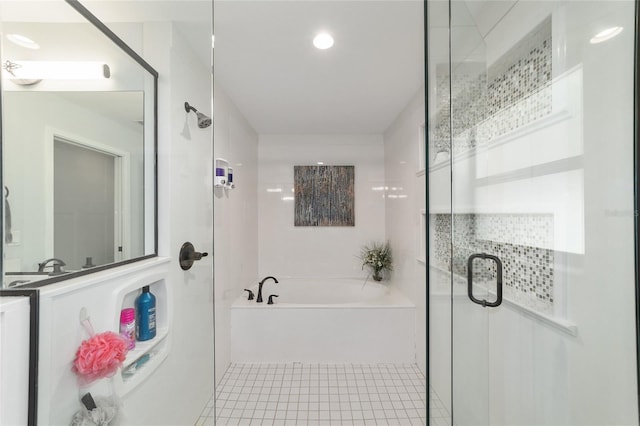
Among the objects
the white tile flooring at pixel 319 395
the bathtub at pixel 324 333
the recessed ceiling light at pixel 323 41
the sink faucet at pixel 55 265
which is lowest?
the white tile flooring at pixel 319 395

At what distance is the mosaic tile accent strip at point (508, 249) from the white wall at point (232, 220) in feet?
5.64

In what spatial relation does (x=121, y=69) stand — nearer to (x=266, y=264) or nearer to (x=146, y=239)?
(x=146, y=239)

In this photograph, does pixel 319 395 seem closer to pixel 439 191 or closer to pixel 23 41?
pixel 439 191

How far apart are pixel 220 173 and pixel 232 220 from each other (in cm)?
58

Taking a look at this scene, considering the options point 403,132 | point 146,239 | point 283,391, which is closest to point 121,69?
point 146,239

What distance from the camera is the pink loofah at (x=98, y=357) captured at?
89 cm

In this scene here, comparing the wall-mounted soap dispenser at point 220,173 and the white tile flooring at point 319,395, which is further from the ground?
the wall-mounted soap dispenser at point 220,173

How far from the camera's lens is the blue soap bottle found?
1.26 metres

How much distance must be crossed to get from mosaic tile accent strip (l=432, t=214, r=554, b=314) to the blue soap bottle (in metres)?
1.33

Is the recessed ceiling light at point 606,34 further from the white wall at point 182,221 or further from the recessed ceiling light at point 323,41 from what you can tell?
the white wall at point 182,221

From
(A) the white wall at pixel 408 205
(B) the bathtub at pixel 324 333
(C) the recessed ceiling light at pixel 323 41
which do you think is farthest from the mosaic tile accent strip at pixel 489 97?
(B) the bathtub at pixel 324 333

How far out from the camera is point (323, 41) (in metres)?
1.68

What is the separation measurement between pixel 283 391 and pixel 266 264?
1.82m

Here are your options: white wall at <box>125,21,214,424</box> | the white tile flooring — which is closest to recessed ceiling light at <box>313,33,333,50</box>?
white wall at <box>125,21,214,424</box>
